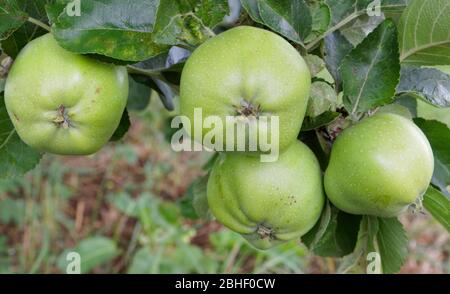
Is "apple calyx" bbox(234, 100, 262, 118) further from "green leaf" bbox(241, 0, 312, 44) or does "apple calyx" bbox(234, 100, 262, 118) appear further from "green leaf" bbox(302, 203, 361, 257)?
"green leaf" bbox(302, 203, 361, 257)

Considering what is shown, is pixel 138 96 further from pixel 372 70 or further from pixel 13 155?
pixel 372 70

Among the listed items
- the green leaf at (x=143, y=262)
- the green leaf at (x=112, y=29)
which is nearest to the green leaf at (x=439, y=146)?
the green leaf at (x=112, y=29)

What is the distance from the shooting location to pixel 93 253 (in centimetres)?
263

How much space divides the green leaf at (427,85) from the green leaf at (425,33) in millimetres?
19

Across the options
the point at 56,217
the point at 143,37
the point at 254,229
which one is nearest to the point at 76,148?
the point at 143,37

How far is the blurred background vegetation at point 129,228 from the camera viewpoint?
8.87 feet

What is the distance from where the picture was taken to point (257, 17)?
0.81 meters

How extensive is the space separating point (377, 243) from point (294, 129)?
34cm

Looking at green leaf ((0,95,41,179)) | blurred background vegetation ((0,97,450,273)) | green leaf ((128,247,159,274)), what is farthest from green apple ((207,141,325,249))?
green leaf ((128,247,159,274))

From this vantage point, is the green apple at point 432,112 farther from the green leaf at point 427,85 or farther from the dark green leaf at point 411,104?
the green leaf at point 427,85

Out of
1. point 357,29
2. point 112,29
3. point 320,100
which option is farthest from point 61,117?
point 357,29
